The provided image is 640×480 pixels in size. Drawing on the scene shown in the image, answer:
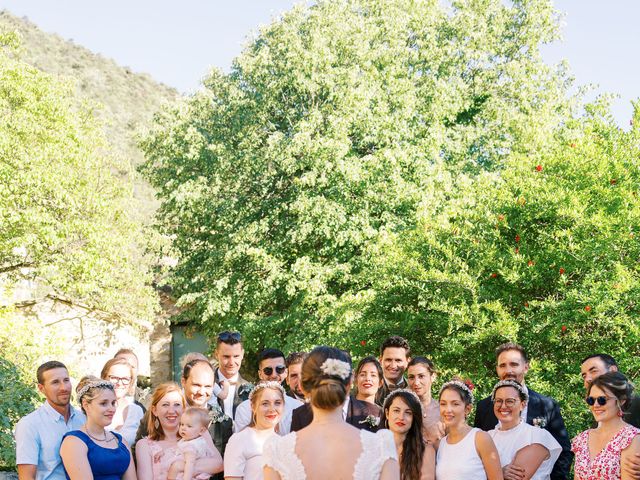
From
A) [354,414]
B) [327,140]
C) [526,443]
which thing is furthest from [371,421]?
[327,140]

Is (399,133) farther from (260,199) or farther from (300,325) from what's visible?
(300,325)

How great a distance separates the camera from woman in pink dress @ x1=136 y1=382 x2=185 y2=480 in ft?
17.4

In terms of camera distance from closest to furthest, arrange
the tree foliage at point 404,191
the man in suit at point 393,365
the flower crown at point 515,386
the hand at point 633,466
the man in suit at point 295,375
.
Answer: the hand at point 633,466 → the flower crown at point 515,386 → the man in suit at point 393,365 → the man in suit at point 295,375 → the tree foliage at point 404,191

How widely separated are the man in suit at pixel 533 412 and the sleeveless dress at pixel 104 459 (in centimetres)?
261

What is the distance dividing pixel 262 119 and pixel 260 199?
77.2 inches

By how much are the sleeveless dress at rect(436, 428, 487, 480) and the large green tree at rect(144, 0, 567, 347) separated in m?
10.4

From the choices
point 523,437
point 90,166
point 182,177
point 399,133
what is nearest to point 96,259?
point 90,166

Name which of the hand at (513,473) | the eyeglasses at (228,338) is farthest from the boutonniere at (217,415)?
the hand at (513,473)

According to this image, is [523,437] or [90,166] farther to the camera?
[90,166]

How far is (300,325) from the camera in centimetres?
1758

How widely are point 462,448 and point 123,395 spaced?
271cm

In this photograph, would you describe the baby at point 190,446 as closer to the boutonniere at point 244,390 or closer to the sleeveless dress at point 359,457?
the boutonniere at point 244,390

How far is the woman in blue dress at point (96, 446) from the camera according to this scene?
4789 millimetres

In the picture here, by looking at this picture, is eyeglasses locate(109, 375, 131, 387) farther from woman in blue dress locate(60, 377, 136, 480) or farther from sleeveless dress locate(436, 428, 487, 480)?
sleeveless dress locate(436, 428, 487, 480)
